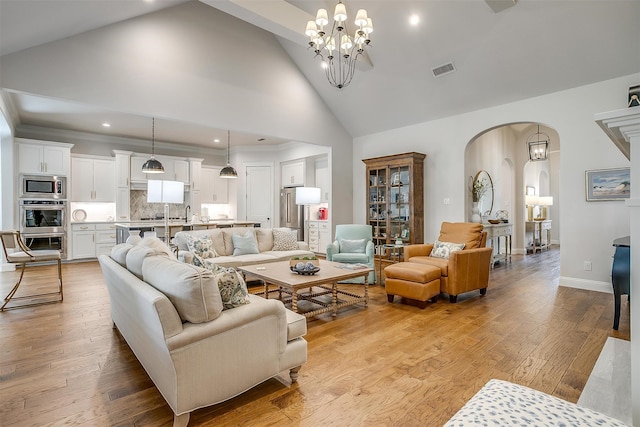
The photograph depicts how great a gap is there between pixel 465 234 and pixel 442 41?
9.15 ft

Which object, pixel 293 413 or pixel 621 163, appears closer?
pixel 293 413

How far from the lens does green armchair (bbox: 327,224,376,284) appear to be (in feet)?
15.6

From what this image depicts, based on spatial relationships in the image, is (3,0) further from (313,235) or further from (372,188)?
(313,235)

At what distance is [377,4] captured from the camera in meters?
4.34

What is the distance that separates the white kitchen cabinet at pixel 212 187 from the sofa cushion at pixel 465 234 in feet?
21.9

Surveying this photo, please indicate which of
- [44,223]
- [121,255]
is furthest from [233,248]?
[44,223]

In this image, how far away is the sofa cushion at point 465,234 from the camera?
14.0 feet

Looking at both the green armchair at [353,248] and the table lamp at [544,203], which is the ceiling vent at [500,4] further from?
the table lamp at [544,203]

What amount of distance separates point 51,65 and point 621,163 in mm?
7280

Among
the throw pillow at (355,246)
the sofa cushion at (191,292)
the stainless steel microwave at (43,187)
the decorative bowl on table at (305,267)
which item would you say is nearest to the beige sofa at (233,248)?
the throw pillow at (355,246)

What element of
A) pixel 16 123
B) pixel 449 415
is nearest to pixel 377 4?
pixel 449 415

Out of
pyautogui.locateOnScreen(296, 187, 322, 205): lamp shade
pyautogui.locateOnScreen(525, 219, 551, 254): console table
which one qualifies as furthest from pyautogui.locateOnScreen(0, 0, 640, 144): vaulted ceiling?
pyautogui.locateOnScreen(525, 219, 551, 254): console table

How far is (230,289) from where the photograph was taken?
1.98 m

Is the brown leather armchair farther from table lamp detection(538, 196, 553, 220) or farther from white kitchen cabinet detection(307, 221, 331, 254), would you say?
table lamp detection(538, 196, 553, 220)
